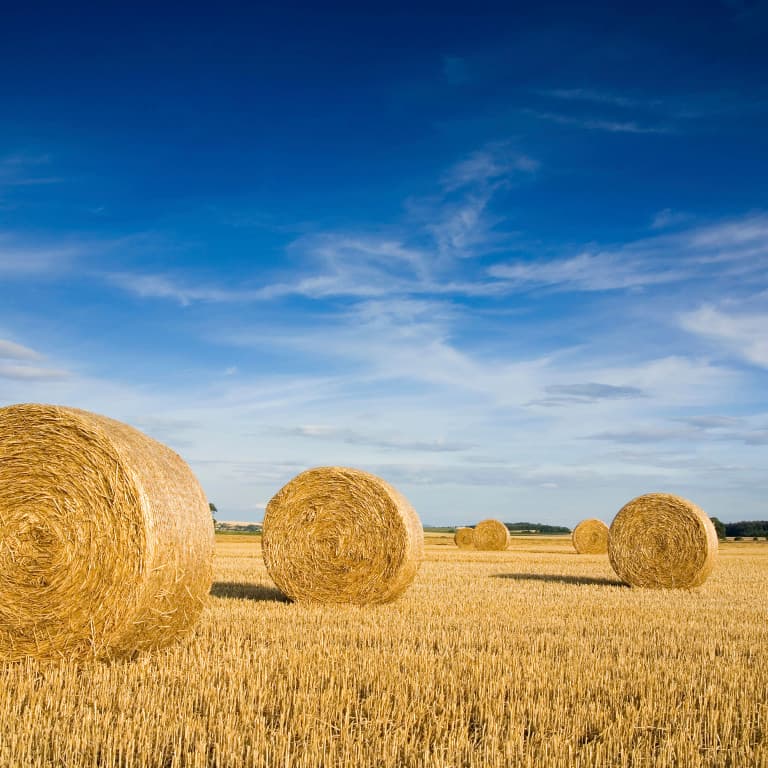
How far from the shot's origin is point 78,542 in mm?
6789

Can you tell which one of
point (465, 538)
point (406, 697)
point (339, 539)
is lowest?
point (406, 697)

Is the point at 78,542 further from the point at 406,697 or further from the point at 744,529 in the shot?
the point at 744,529

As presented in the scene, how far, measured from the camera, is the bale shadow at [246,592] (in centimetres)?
1180

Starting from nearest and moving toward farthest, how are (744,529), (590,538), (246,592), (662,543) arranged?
(246,592)
(662,543)
(590,538)
(744,529)

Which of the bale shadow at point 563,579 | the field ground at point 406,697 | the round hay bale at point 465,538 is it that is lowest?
the field ground at point 406,697

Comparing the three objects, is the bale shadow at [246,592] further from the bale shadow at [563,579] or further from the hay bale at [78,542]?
the bale shadow at [563,579]

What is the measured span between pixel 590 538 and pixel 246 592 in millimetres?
22290

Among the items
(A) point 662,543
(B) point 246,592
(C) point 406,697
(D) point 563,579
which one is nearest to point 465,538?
(D) point 563,579

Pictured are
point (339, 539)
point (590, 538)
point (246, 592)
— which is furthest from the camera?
point (590, 538)

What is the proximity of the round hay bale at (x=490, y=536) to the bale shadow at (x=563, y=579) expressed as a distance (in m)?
15.8

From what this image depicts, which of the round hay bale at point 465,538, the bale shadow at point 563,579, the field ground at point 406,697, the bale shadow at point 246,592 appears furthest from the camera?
the round hay bale at point 465,538

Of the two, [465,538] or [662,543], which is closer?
[662,543]

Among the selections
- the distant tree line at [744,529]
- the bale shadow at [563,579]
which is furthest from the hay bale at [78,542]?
the distant tree line at [744,529]

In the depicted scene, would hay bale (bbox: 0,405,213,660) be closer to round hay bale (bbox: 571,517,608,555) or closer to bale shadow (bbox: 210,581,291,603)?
bale shadow (bbox: 210,581,291,603)
